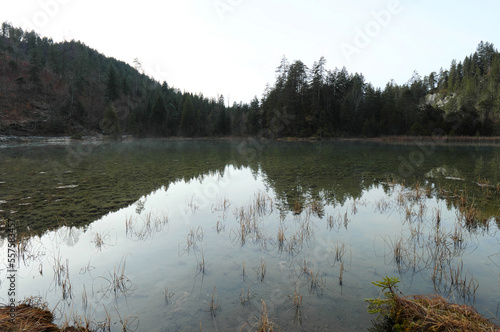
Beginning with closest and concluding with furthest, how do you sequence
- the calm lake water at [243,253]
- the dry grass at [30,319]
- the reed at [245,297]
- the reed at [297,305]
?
1. the dry grass at [30,319]
2. the reed at [297,305]
3. the calm lake water at [243,253]
4. the reed at [245,297]

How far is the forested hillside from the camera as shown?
7125 centimetres

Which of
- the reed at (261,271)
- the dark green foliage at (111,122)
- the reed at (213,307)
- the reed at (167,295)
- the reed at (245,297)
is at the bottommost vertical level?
the reed at (167,295)

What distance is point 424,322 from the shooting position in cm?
330

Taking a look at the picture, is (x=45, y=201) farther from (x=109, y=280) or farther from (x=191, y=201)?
(x=109, y=280)

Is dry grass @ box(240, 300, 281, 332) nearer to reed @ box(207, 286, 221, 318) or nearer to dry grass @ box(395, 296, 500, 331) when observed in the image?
reed @ box(207, 286, 221, 318)

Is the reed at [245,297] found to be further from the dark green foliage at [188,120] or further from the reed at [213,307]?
the dark green foliage at [188,120]

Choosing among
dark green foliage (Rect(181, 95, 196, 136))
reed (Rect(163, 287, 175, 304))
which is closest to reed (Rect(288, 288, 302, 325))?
reed (Rect(163, 287, 175, 304))

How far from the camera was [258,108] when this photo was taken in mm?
93938

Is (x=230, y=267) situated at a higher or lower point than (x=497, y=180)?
lower

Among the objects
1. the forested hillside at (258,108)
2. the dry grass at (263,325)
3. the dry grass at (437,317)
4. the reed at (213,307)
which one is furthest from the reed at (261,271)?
the forested hillside at (258,108)

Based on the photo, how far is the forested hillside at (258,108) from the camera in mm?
71250

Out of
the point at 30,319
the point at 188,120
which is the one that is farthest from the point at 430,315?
the point at 188,120

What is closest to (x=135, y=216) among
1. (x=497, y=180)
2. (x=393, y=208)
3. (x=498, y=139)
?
(x=393, y=208)

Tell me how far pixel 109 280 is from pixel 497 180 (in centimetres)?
2168
